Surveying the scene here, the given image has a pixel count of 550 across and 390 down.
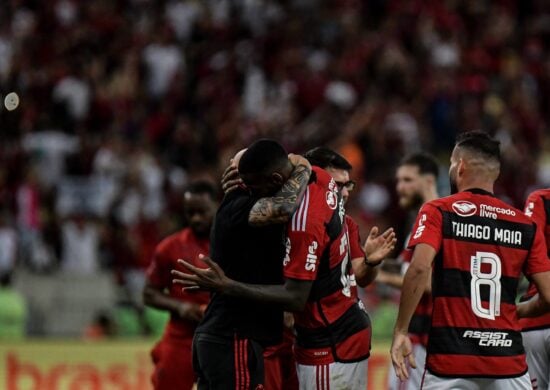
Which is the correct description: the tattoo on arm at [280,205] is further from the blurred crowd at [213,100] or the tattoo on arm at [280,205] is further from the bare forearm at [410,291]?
the blurred crowd at [213,100]

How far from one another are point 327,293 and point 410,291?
2.09 ft

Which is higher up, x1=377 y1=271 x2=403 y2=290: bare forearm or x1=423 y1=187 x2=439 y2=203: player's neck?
x1=423 y1=187 x2=439 y2=203: player's neck

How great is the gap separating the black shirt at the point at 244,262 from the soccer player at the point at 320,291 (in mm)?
180

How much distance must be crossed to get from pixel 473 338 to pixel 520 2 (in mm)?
18307

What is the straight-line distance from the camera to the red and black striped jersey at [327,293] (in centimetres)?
741

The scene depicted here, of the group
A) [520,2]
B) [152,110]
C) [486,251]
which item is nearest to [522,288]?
[486,251]

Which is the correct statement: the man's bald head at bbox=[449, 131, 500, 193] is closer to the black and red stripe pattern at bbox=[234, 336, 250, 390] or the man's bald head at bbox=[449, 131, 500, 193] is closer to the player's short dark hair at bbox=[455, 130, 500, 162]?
the player's short dark hair at bbox=[455, 130, 500, 162]

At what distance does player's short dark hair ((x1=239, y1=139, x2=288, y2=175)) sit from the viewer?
7340 millimetres

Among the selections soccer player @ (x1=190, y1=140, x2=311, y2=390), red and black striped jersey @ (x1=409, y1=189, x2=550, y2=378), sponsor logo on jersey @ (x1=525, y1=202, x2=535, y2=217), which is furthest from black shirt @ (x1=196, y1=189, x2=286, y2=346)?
sponsor logo on jersey @ (x1=525, y1=202, x2=535, y2=217)

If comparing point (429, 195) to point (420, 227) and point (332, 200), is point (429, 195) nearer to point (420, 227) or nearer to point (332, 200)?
point (332, 200)

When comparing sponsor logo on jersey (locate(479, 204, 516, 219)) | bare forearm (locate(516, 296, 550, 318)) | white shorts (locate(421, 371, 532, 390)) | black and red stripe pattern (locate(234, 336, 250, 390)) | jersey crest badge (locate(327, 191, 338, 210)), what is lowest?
white shorts (locate(421, 371, 532, 390))

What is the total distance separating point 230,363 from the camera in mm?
7547

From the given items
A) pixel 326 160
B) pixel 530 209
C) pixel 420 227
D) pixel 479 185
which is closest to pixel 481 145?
pixel 479 185

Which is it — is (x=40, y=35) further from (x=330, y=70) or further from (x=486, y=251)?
(x=486, y=251)
